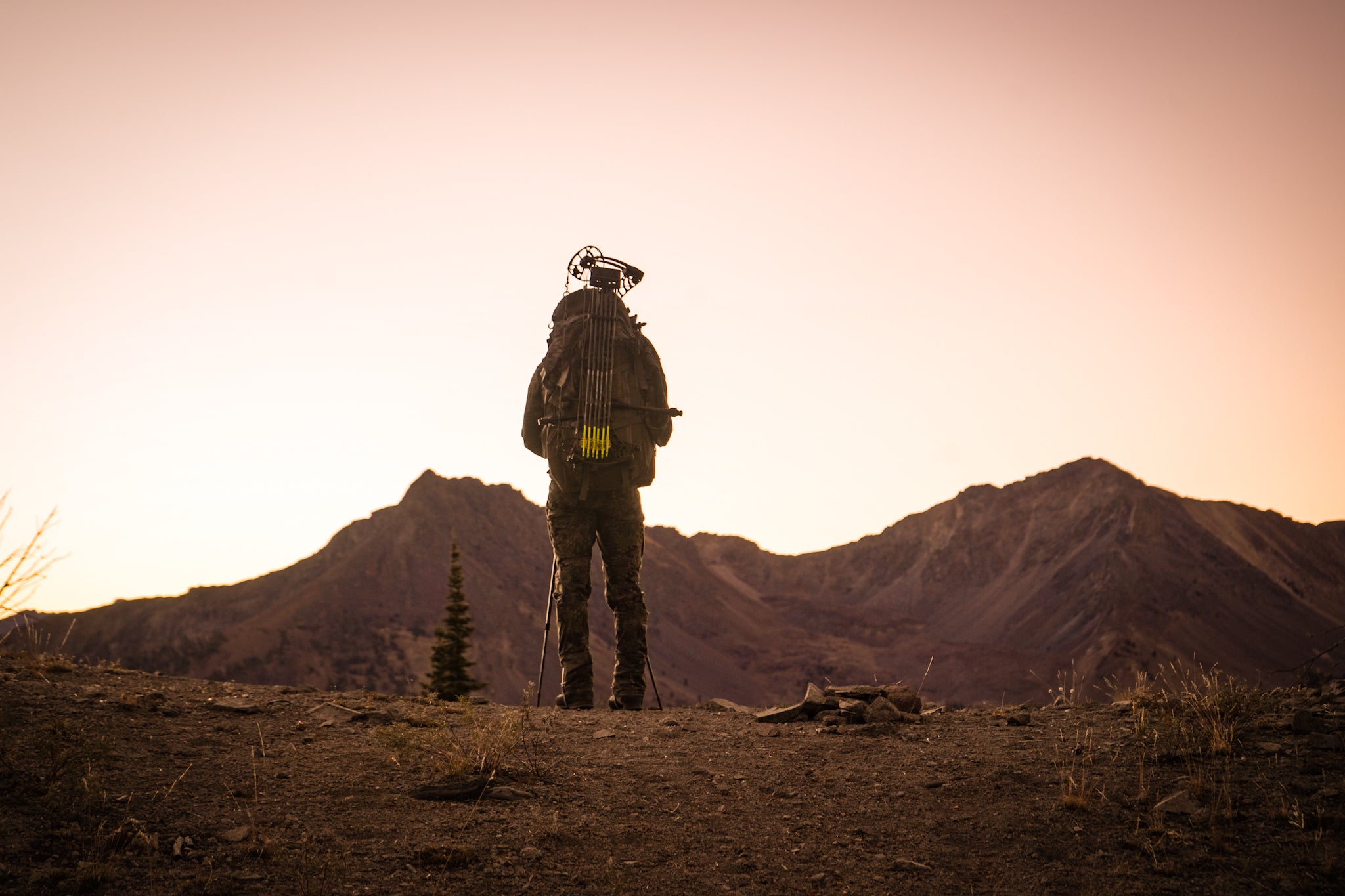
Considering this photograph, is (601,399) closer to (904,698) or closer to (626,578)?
(626,578)

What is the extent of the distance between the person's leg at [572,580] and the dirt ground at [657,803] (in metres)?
2.72

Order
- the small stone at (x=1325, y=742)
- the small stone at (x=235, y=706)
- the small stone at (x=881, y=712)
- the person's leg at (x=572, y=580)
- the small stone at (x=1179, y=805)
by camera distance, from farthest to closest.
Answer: the person's leg at (x=572, y=580) → the small stone at (x=881, y=712) → the small stone at (x=235, y=706) → the small stone at (x=1325, y=742) → the small stone at (x=1179, y=805)

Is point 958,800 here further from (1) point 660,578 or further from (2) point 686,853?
(1) point 660,578

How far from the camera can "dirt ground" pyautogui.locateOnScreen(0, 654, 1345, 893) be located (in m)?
4.89

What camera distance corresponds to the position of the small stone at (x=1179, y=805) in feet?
17.9

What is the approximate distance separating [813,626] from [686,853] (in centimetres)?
14109

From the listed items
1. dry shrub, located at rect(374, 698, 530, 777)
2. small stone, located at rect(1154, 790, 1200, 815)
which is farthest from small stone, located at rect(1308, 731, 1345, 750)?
dry shrub, located at rect(374, 698, 530, 777)

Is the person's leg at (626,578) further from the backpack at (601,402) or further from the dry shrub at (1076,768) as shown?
the dry shrub at (1076,768)

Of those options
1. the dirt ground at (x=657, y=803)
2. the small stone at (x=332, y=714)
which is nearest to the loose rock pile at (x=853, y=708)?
the dirt ground at (x=657, y=803)

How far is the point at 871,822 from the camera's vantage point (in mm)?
5668

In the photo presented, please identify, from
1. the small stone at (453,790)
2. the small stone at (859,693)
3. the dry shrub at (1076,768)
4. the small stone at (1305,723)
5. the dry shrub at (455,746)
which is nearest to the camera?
the dry shrub at (1076,768)

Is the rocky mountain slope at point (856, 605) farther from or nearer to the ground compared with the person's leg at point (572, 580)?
farther from the ground

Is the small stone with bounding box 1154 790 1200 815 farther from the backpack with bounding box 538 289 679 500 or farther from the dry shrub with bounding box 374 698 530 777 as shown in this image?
the backpack with bounding box 538 289 679 500

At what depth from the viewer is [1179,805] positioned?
5.49 m
